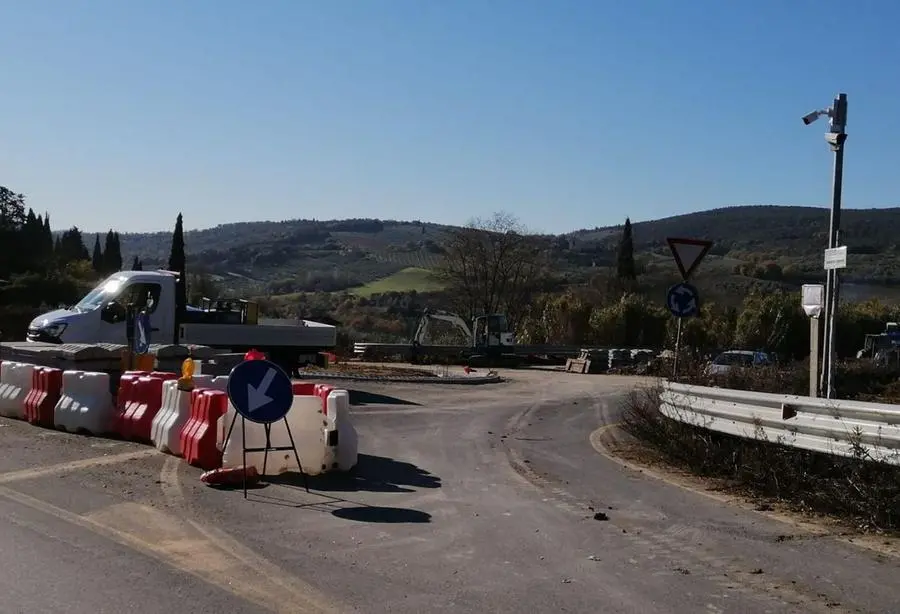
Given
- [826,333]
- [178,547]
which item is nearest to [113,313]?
[178,547]

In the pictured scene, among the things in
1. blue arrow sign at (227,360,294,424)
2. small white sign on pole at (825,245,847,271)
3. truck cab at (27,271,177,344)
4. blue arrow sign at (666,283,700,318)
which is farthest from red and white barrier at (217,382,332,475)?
truck cab at (27,271,177,344)

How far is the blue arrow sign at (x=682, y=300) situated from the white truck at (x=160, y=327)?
10.8m

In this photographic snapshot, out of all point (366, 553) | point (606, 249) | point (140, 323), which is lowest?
point (366, 553)

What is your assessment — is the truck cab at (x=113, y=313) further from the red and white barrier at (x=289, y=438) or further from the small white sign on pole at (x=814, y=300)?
the small white sign on pole at (x=814, y=300)

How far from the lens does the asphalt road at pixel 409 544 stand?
5.98 meters

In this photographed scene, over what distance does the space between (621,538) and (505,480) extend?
3063mm

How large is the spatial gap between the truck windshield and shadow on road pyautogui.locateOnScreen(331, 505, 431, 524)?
45.2 feet

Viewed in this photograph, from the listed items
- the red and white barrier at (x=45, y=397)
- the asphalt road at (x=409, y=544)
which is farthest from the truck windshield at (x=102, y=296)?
the asphalt road at (x=409, y=544)

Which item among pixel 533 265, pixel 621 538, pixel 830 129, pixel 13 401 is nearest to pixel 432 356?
pixel 533 265

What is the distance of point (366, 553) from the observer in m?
7.11

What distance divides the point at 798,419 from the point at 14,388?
12.3 meters

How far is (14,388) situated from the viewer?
15.6 metres

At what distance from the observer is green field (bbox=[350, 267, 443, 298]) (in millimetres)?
109250

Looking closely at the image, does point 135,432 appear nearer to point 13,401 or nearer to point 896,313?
point 13,401
